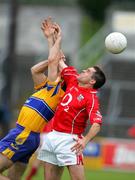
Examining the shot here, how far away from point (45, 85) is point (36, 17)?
79.9 feet

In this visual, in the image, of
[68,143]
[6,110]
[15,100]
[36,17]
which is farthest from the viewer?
[36,17]

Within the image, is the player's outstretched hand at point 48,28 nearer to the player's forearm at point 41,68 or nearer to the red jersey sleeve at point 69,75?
the player's forearm at point 41,68

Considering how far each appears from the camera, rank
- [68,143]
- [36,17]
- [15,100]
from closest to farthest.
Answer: [68,143] → [15,100] → [36,17]

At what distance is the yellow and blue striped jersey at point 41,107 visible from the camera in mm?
13797

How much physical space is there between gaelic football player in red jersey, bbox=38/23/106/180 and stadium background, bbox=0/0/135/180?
5.57 m

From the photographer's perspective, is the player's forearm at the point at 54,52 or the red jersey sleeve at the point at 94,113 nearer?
the red jersey sleeve at the point at 94,113

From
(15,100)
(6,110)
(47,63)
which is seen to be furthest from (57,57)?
(15,100)

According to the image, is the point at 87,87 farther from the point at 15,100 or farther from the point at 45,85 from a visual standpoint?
the point at 15,100

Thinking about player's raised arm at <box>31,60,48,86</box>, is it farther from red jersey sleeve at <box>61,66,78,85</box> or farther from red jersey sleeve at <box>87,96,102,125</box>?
red jersey sleeve at <box>87,96,102,125</box>

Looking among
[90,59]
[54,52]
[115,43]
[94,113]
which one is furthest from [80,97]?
[90,59]

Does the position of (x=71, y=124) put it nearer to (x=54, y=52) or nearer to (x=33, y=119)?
(x=33, y=119)

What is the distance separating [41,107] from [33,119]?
208mm

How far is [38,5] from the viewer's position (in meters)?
39.2

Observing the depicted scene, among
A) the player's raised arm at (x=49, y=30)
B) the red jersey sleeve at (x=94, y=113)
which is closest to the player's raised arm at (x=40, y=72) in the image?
the player's raised arm at (x=49, y=30)
